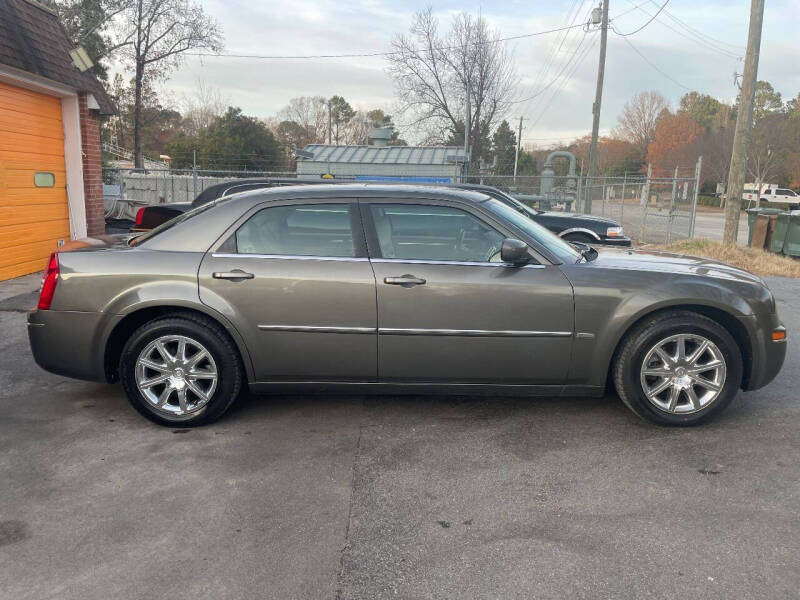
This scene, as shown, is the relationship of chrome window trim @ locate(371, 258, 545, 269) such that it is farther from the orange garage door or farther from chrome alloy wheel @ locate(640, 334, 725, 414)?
the orange garage door

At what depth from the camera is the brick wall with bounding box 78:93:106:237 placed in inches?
412

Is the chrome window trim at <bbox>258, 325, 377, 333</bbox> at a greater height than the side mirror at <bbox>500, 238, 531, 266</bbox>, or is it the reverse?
the side mirror at <bbox>500, 238, 531, 266</bbox>

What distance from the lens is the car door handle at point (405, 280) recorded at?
4066 millimetres

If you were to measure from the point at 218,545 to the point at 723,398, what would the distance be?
10.5 ft

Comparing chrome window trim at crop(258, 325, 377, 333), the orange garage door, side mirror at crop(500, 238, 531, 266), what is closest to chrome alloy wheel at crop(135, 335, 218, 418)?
chrome window trim at crop(258, 325, 377, 333)

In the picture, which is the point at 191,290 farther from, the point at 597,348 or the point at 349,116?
the point at 349,116

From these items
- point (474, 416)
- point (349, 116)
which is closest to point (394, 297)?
point (474, 416)

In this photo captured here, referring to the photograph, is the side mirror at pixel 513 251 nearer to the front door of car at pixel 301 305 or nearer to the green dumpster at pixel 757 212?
the front door of car at pixel 301 305

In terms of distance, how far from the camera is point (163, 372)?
13.6 feet

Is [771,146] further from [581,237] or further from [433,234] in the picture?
[433,234]

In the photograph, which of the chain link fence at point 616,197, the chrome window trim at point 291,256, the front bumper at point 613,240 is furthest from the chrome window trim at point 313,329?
the chain link fence at point 616,197

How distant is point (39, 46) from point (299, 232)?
293 inches

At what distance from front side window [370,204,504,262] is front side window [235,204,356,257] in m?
0.23

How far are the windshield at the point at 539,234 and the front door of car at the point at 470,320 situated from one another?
0.23 meters
